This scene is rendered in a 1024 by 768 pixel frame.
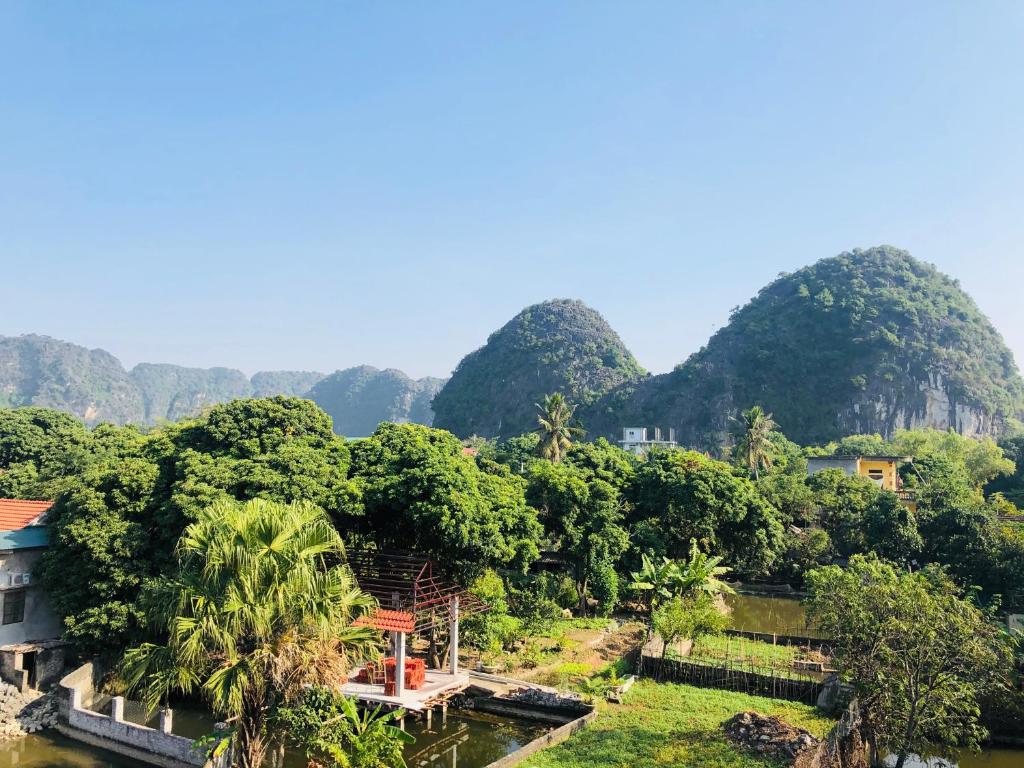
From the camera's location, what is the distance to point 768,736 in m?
13.2

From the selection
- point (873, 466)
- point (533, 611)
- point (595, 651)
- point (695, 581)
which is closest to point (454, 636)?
point (533, 611)

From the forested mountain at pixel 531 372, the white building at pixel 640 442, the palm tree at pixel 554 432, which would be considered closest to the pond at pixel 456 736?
the palm tree at pixel 554 432

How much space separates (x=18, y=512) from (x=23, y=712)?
6528mm

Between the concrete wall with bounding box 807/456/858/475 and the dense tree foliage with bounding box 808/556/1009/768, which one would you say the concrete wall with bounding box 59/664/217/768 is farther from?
the concrete wall with bounding box 807/456/858/475

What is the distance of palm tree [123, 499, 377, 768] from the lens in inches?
360

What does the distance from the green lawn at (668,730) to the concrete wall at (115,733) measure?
6.92m

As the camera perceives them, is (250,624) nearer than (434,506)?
Yes

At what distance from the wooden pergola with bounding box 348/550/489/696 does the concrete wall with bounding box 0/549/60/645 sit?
847cm

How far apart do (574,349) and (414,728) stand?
105 metres

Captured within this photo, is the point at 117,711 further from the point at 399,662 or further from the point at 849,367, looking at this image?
the point at 849,367

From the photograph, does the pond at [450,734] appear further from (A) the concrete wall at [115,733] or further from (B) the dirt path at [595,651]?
(B) the dirt path at [595,651]

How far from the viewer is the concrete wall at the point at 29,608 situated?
17750mm

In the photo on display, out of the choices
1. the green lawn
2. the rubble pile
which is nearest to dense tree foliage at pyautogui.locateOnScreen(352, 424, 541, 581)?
the green lawn

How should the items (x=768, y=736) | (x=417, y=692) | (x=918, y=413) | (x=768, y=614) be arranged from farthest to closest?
(x=918, y=413) → (x=768, y=614) → (x=417, y=692) → (x=768, y=736)
